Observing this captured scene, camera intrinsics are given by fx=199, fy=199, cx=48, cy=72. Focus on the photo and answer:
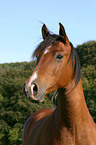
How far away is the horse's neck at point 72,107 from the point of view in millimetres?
2236

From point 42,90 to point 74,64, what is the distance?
0.55m

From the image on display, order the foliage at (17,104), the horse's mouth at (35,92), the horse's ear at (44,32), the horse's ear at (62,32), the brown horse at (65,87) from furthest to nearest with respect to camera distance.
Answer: the foliage at (17,104), the horse's ear at (44,32), the horse's ear at (62,32), the brown horse at (65,87), the horse's mouth at (35,92)

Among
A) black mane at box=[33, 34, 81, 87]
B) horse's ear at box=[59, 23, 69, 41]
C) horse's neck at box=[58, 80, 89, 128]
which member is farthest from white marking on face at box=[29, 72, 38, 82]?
horse's ear at box=[59, 23, 69, 41]

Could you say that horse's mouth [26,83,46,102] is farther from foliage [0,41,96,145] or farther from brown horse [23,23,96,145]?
foliage [0,41,96,145]

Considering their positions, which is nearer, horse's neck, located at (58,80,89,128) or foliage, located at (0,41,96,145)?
horse's neck, located at (58,80,89,128)

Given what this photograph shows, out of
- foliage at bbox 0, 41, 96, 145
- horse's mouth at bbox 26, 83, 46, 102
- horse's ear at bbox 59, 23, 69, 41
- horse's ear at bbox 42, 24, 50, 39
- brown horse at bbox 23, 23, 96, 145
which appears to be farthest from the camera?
foliage at bbox 0, 41, 96, 145

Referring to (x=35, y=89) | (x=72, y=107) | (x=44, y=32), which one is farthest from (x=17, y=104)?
(x=35, y=89)

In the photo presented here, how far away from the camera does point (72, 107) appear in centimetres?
224

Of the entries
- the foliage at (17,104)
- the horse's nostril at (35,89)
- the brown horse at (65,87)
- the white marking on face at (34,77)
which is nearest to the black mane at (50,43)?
the brown horse at (65,87)

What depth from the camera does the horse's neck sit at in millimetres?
2236

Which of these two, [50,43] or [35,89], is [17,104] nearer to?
Answer: [50,43]

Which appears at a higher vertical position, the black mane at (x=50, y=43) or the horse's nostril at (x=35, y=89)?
the black mane at (x=50, y=43)

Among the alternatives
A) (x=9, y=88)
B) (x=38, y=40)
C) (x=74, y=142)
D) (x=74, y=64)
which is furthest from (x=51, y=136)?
(x=9, y=88)

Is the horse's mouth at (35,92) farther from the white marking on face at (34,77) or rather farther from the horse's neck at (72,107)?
the horse's neck at (72,107)
